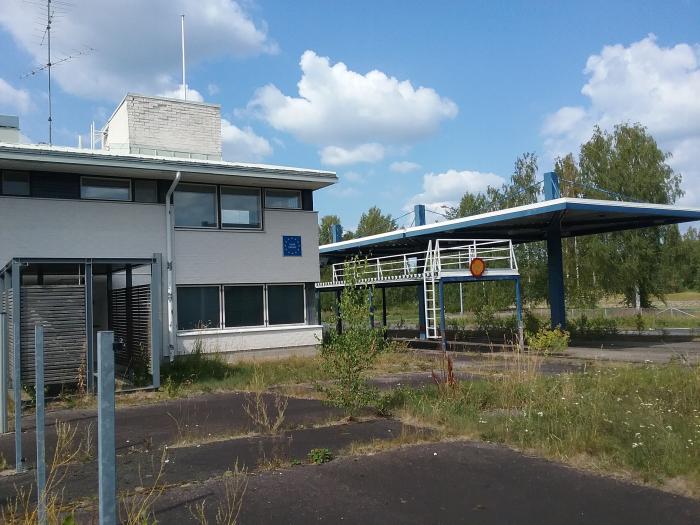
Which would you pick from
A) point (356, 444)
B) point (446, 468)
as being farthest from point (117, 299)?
point (446, 468)

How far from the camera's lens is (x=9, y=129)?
63.3ft

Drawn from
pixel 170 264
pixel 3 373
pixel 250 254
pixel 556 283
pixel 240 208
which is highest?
pixel 240 208

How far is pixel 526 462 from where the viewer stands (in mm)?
7082

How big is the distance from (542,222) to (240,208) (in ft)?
44.4

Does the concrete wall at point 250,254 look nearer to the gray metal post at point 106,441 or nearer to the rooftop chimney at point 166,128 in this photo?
the rooftop chimney at point 166,128

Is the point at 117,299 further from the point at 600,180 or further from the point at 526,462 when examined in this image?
the point at 600,180

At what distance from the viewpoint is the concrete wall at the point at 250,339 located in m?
16.5

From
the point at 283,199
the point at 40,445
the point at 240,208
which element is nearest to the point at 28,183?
the point at 240,208

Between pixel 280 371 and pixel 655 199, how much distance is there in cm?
3439

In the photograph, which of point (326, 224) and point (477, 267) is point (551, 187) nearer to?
point (477, 267)

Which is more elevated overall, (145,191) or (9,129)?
(9,129)

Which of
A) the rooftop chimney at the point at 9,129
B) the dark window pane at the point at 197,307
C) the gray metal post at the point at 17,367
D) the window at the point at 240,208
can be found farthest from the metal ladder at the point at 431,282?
the rooftop chimney at the point at 9,129

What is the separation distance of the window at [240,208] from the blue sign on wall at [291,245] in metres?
0.88

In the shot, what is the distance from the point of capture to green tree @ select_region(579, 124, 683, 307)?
130 feet
